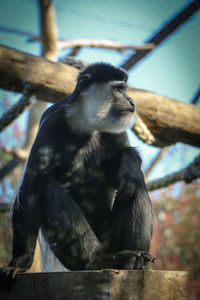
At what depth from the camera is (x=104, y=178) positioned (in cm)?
138

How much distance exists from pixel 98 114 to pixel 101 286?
31.3 inches

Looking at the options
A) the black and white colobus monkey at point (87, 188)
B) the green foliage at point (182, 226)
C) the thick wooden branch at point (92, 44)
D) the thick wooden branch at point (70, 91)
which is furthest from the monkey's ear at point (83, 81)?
the green foliage at point (182, 226)

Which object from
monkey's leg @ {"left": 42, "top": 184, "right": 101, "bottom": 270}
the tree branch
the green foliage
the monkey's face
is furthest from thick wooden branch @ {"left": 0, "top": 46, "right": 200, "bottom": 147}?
the green foliage

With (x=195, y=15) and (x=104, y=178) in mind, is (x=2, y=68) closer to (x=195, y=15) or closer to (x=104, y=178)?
(x=104, y=178)

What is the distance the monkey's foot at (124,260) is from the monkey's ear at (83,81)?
0.72 m

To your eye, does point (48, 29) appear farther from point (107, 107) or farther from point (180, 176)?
point (180, 176)

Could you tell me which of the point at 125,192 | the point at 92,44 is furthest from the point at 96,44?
the point at 125,192

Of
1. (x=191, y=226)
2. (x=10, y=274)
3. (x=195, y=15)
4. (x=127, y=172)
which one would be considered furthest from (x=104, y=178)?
(x=191, y=226)

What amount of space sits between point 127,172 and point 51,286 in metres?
0.51

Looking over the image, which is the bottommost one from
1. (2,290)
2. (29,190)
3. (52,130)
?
(2,290)

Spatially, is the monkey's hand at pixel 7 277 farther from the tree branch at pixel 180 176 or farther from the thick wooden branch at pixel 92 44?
the thick wooden branch at pixel 92 44

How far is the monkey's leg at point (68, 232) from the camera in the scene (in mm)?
1100

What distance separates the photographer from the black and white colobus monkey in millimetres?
1115

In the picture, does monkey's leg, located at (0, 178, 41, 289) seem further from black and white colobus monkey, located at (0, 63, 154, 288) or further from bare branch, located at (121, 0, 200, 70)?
bare branch, located at (121, 0, 200, 70)
